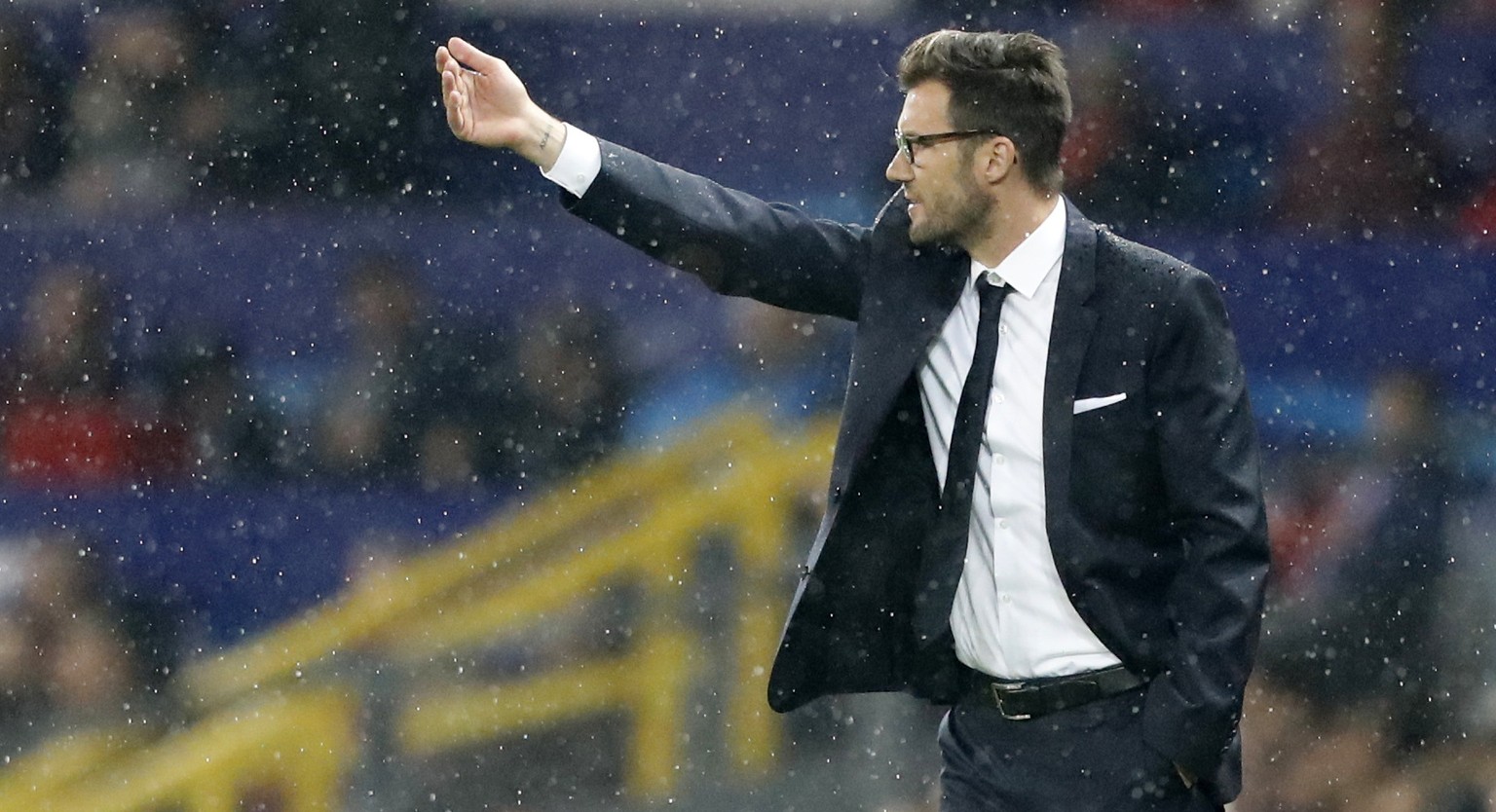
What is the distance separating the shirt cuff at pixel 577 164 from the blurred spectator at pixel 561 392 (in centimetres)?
254

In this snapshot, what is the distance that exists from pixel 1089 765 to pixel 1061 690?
0.11m

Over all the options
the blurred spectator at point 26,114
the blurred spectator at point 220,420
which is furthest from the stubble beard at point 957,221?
the blurred spectator at point 26,114

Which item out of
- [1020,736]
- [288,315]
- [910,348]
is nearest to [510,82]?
[910,348]

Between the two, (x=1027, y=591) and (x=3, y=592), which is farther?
(x=3, y=592)

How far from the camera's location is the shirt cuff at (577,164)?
2.55 metres

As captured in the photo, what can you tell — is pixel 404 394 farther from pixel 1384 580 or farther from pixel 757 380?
pixel 1384 580

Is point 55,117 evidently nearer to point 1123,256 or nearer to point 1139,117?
point 1139,117

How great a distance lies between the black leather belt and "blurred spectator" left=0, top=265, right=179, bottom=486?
10.1ft

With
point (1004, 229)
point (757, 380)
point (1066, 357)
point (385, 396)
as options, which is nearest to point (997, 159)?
point (1004, 229)

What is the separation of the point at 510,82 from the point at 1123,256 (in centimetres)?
84

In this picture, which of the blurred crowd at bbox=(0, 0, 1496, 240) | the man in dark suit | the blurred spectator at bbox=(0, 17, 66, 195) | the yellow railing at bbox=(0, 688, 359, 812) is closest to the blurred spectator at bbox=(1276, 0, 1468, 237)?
the blurred crowd at bbox=(0, 0, 1496, 240)

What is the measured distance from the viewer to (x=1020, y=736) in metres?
2.63

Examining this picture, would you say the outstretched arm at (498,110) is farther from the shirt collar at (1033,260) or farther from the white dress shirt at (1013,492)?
the shirt collar at (1033,260)

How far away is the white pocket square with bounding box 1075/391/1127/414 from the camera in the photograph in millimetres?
2576
